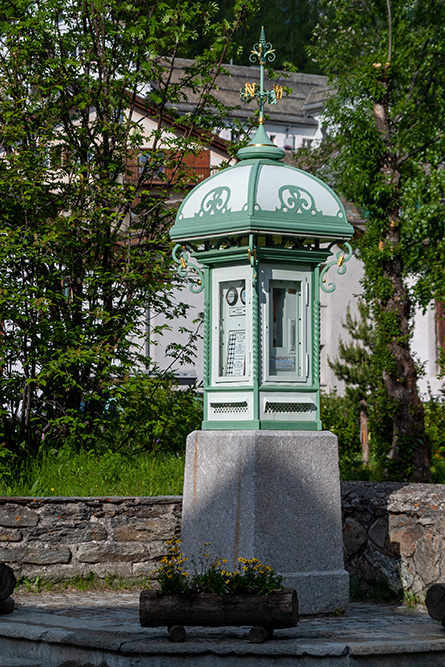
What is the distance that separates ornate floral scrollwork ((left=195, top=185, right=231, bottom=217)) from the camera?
27.8ft

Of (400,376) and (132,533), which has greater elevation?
(400,376)

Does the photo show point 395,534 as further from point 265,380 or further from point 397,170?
point 397,170

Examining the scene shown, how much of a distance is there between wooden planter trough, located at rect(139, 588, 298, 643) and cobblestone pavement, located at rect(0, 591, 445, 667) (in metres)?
0.12

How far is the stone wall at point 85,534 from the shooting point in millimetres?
9422

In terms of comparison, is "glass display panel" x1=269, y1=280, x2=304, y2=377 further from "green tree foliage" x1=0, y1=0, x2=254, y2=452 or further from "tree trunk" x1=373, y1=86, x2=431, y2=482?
"tree trunk" x1=373, y1=86, x2=431, y2=482

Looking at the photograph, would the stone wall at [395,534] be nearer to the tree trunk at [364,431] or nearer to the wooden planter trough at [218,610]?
the wooden planter trough at [218,610]

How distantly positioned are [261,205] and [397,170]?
27.9 feet

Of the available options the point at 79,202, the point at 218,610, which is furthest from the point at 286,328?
the point at 79,202

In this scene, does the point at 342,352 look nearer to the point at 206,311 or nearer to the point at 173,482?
the point at 173,482

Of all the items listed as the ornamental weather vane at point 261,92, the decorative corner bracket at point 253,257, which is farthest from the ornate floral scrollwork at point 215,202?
the ornamental weather vane at point 261,92

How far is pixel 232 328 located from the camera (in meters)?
8.73

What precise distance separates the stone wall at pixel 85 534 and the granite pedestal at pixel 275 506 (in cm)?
121

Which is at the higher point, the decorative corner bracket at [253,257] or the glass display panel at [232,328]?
the decorative corner bracket at [253,257]

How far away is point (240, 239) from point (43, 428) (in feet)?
14.0
